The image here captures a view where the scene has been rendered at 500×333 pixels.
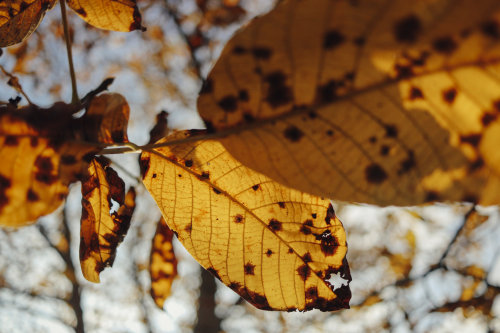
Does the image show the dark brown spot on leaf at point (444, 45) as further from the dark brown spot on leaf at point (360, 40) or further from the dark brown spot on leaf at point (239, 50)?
the dark brown spot on leaf at point (239, 50)

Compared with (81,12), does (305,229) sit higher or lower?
lower

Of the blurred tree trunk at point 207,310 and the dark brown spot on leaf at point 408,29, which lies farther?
the blurred tree trunk at point 207,310

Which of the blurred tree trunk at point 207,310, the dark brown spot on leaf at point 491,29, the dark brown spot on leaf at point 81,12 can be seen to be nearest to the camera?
the dark brown spot on leaf at point 491,29

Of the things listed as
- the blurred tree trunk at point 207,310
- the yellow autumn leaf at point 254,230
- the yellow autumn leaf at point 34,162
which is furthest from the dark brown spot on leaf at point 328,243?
the blurred tree trunk at point 207,310

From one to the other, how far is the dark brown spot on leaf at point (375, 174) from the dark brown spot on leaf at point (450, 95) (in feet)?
0.24

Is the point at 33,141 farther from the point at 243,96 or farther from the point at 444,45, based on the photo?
the point at 444,45

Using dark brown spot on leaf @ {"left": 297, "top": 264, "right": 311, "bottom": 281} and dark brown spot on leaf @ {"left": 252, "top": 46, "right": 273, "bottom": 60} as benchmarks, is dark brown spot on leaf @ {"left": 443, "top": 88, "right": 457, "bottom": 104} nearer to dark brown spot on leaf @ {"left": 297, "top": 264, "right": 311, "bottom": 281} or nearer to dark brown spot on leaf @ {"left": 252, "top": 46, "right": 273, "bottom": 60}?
dark brown spot on leaf @ {"left": 252, "top": 46, "right": 273, "bottom": 60}

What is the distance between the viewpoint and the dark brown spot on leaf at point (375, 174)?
11.7 inches

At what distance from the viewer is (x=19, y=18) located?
54 cm

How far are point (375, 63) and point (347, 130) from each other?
2.4 inches

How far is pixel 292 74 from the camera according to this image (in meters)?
0.31

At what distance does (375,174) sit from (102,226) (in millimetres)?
402

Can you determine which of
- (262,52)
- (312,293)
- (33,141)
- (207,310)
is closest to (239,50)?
(262,52)

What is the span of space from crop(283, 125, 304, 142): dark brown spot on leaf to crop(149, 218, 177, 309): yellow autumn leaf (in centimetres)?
42
